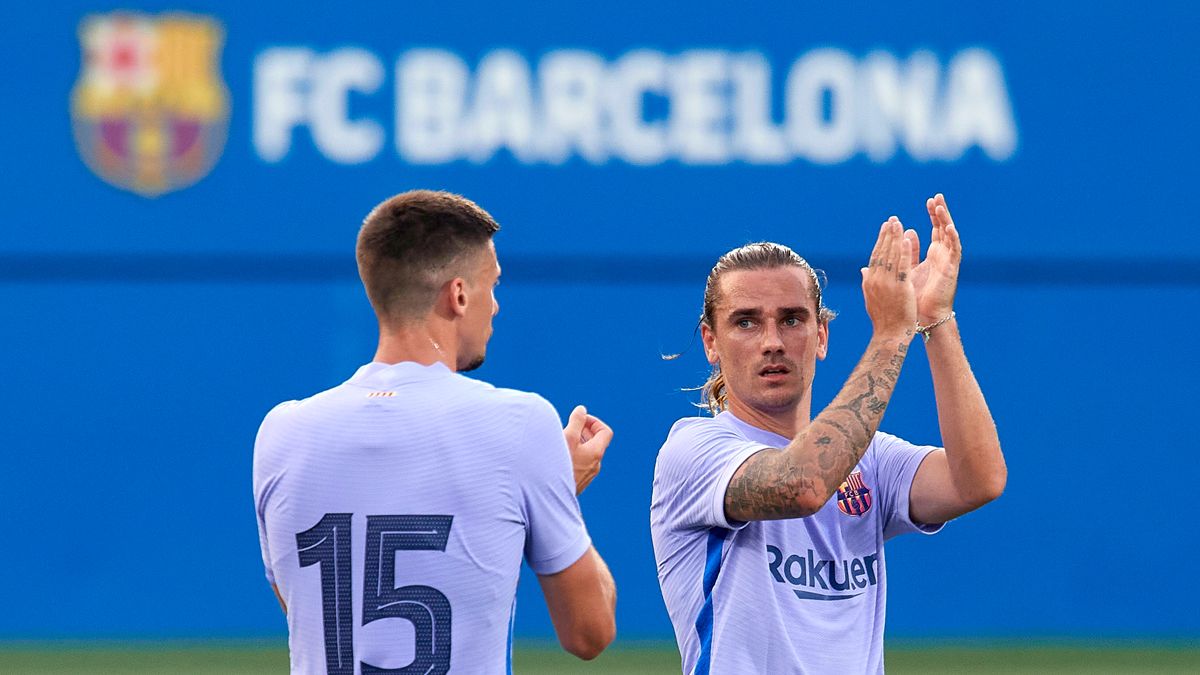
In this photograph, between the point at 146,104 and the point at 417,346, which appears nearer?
Result: the point at 417,346

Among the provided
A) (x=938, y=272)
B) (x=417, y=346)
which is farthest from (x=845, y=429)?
(x=417, y=346)

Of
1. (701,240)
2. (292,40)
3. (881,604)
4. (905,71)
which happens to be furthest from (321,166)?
(881,604)

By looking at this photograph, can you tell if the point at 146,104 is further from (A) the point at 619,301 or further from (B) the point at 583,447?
(B) the point at 583,447

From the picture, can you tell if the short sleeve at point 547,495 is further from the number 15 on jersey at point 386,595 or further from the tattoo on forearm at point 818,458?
the tattoo on forearm at point 818,458

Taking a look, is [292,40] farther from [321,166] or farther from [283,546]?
[283,546]

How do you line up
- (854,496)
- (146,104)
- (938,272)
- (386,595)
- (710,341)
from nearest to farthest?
1. (386,595)
2. (854,496)
3. (938,272)
4. (710,341)
5. (146,104)

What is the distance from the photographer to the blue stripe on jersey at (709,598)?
3.07m

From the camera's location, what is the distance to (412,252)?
270 centimetres

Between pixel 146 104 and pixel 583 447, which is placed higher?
pixel 146 104

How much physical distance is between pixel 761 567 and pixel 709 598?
12 cm

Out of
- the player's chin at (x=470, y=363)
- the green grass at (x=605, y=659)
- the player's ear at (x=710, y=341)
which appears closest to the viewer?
the player's chin at (x=470, y=363)

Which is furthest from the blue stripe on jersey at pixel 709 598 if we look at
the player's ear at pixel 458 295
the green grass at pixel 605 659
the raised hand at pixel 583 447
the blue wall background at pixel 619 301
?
the blue wall background at pixel 619 301

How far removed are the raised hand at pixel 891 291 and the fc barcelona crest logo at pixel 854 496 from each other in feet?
1.17

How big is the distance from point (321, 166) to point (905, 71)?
348 centimetres
